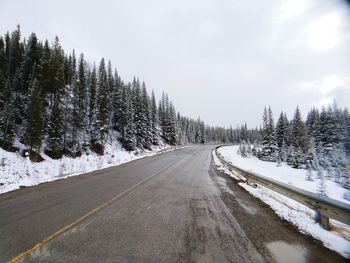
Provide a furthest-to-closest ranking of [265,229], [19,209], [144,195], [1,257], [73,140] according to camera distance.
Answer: [73,140], [144,195], [19,209], [265,229], [1,257]

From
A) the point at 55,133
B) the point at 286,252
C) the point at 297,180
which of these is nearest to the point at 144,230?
the point at 286,252

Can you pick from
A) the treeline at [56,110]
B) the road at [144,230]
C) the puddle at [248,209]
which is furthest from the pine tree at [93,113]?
the puddle at [248,209]

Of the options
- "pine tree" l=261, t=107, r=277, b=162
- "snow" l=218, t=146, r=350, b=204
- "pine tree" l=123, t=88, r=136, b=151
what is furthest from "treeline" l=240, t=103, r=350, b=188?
"pine tree" l=123, t=88, r=136, b=151

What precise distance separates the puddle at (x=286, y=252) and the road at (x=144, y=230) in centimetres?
2

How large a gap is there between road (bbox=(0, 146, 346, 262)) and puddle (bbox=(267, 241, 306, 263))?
2 cm

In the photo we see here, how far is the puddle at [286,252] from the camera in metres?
3.44

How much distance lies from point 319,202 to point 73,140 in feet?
116

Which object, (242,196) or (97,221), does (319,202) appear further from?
(97,221)

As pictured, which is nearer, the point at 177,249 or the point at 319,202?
the point at 177,249

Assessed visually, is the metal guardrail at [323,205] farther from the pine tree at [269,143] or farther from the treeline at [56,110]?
the pine tree at [269,143]

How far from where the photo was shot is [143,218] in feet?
17.2

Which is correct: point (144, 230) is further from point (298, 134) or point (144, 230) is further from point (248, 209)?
point (298, 134)

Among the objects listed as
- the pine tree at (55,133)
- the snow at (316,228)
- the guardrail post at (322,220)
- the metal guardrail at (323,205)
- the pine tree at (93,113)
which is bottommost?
the snow at (316,228)

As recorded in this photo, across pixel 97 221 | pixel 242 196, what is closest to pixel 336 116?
pixel 242 196
